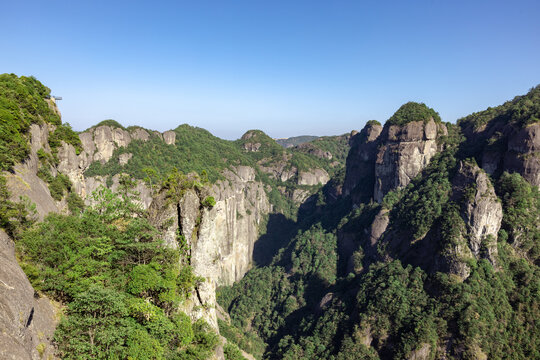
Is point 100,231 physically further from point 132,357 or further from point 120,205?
point 132,357

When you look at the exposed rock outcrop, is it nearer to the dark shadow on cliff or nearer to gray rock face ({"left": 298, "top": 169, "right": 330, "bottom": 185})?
the dark shadow on cliff

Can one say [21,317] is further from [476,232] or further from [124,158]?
[124,158]

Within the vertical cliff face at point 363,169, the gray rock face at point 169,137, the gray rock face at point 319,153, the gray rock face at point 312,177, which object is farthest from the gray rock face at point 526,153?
the gray rock face at point 319,153

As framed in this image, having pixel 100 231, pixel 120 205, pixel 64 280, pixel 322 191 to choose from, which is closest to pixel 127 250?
pixel 100 231

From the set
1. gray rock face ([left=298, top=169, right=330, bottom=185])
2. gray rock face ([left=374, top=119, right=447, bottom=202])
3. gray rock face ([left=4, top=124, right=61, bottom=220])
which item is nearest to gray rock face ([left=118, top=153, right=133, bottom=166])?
gray rock face ([left=4, top=124, right=61, bottom=220])

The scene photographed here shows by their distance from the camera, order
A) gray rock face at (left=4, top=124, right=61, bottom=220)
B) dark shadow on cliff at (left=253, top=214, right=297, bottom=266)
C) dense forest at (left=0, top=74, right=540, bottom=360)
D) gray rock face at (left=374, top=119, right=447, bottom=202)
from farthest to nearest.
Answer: dark shadow on cliff at (left=253, top=214, right=297, bottom=266) → gray rock face at (left=374, top=119, right=447, bottom=202) → gray rock face at (left=4, top=124, right=61, bottom=220) → dense forest at (left=0, top=74, right=540, bottom=360)
